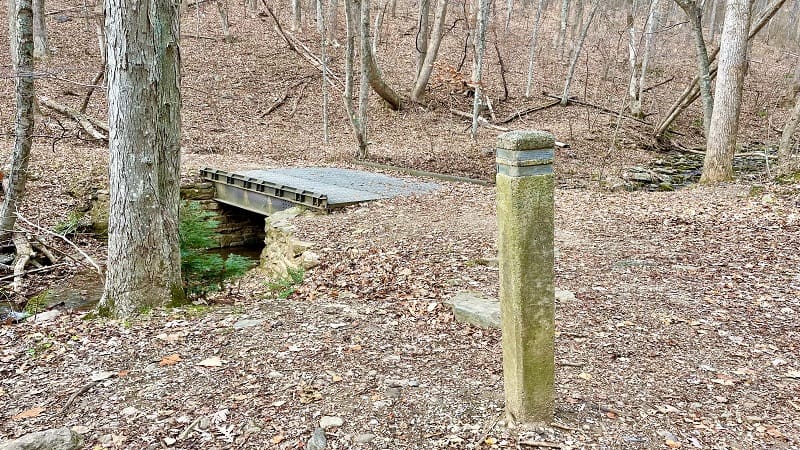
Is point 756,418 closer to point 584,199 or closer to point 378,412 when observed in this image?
point 378,412

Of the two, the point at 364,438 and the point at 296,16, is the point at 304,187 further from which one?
the point at 296,16

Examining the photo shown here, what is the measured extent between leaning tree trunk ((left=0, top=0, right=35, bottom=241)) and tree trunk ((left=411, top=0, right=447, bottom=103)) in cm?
1391

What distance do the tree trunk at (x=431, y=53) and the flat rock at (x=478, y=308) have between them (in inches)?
620

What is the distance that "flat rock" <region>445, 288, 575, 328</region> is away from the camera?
4.79 m

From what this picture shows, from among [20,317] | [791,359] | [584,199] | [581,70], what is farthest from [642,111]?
[20,317]

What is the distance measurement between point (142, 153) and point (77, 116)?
1357 cm

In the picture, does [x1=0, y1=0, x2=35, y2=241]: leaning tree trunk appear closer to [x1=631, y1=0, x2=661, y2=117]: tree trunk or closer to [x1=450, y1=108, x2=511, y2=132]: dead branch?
[x1=450, y1=108, x2=511, y2=132]: dead branch

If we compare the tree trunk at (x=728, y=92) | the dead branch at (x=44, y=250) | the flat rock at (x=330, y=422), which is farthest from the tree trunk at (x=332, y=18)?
the flat rock at (x=330, y=422)

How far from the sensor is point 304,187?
36.2 ft

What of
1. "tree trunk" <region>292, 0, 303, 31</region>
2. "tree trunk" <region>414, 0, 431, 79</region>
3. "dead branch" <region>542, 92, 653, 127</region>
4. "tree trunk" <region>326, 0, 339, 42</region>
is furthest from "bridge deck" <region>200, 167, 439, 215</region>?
"tree trunk" <region>292, 0, 303, 31</region>

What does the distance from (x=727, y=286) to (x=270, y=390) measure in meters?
4.42

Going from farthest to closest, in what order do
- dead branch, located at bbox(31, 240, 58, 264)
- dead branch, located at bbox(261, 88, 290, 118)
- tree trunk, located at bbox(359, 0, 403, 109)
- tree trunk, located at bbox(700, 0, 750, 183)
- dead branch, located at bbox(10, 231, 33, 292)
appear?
dead branch, located at bbox(261, 88, 290, 118) → tree trunk, located at bbox(359, 0, 403, 109) → tree trunk, located at bbox(700, 0, 750, 183) → dead branch, located at bbox(31, 240, 58, 264) → dead branch, located at bbox(10, 231, 33, 292)

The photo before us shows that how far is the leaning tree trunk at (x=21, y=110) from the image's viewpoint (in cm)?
720

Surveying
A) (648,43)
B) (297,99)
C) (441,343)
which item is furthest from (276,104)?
(441,343)
